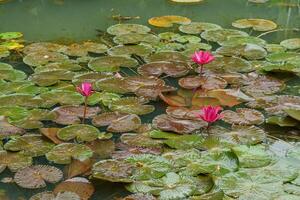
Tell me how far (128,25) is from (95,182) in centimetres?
178

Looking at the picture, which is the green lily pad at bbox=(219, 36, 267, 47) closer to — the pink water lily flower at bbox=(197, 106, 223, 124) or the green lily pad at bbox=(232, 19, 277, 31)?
the green lily pad at bbox=(232, 19, 277, 31)

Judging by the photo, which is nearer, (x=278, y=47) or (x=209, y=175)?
(x=209, y=175)

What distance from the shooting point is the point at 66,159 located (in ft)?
6.68

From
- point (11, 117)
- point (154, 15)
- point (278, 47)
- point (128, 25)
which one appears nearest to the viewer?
point (11, 117)

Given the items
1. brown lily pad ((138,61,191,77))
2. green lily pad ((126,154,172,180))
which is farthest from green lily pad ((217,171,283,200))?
brown lily pad ((138,61,191,77))

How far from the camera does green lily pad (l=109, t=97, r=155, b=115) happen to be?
241cm

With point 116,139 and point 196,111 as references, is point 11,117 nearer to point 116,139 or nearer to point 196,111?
point 116,139

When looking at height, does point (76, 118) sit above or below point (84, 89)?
below

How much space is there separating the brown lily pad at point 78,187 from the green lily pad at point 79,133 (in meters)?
0.29

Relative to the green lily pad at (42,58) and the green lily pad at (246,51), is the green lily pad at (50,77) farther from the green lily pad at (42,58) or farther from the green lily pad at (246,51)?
the green lily pad at (246,51)

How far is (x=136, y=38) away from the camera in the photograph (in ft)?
10.7

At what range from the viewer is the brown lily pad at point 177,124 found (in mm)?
2250

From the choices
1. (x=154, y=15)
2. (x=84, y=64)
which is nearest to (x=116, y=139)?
(x=84, y=64)

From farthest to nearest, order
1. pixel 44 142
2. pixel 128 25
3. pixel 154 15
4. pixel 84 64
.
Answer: pixel 154 15, pixel 128 25, pixel 84 64, pixel 44 142
